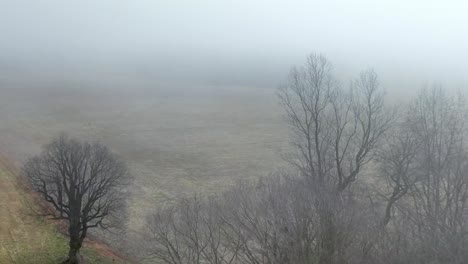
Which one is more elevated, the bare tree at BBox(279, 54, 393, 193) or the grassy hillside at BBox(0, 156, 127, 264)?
the bare tree at BBox(279, 54, 393, 193)

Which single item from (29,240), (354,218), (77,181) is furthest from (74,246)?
(354,218)

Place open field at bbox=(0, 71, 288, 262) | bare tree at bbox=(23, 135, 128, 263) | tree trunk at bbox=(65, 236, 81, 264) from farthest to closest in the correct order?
open field at bbox=(0, 71, 288, 262), tree trunk at bbox=(65, 236, 81, 264), bare tree at bbox=(23, 135, 128, 263)

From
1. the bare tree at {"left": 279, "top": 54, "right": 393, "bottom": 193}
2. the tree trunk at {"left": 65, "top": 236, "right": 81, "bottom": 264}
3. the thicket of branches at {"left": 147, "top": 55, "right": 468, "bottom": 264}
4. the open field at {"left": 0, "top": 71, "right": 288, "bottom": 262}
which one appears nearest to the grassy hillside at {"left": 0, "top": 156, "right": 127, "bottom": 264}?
the tree trunk at {"left": 65, "top": 236, "right": 81, "bottom": 264}

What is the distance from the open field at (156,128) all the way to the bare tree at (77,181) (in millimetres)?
3572

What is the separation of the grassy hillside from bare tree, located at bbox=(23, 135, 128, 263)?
174 cm

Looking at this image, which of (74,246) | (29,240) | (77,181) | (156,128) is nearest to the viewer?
(74,246)

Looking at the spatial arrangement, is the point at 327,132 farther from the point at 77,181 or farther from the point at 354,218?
the point at 77,181

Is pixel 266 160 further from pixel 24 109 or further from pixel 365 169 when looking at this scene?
pixel 24 109

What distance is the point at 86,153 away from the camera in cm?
2180

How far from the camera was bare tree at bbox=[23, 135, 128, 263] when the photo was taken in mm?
21094

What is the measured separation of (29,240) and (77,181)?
4939 mm

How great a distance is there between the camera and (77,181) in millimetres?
21875

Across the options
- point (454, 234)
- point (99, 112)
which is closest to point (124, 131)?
point (99, 112)

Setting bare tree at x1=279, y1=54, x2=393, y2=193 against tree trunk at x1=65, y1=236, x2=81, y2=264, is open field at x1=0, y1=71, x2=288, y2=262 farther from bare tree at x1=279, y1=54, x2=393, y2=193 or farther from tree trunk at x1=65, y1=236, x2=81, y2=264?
bare tree at x1=279, y1=54, x2=393, y2=193
